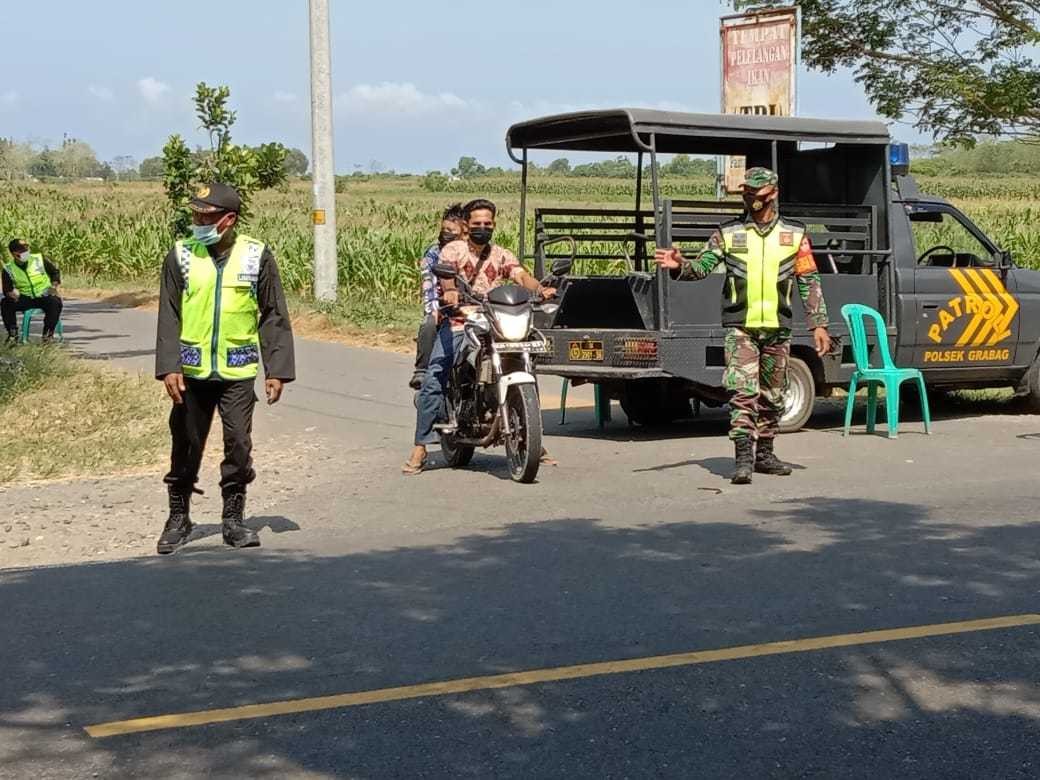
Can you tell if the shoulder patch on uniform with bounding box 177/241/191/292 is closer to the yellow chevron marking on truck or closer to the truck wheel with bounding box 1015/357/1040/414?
the yellow chevron marking on truck

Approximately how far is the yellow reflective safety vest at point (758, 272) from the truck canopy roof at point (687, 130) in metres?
1.66

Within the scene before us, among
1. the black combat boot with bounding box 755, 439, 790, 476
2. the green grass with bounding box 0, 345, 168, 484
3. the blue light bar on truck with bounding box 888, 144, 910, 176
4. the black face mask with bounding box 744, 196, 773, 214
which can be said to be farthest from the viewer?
the blue light bar on truck with bounding box 888, 144, 910, 176

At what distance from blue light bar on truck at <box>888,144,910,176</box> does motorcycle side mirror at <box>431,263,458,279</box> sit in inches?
170

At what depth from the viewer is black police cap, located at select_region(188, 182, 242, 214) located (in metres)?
8.00

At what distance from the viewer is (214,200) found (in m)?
8.01

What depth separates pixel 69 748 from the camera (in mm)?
4965

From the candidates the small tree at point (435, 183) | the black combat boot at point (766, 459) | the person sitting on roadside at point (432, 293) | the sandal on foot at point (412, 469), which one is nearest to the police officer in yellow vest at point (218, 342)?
the sandal on foot at point (412, 469)

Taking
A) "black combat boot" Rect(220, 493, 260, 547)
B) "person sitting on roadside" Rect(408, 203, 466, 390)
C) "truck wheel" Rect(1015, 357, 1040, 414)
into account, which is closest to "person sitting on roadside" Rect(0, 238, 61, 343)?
"person sitting on roadside" Rect(408, 203, 466, 390)

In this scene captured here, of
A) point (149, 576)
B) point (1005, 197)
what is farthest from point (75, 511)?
point (1005, 197)

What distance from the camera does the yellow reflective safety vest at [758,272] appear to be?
10633 mm

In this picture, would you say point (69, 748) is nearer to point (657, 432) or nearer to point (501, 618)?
point (501, 618)

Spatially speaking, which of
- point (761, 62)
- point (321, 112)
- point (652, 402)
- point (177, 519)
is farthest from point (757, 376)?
point (321, 112)

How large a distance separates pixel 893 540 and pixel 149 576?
11.9ft

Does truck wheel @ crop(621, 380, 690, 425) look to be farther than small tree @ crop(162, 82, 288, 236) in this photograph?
No
